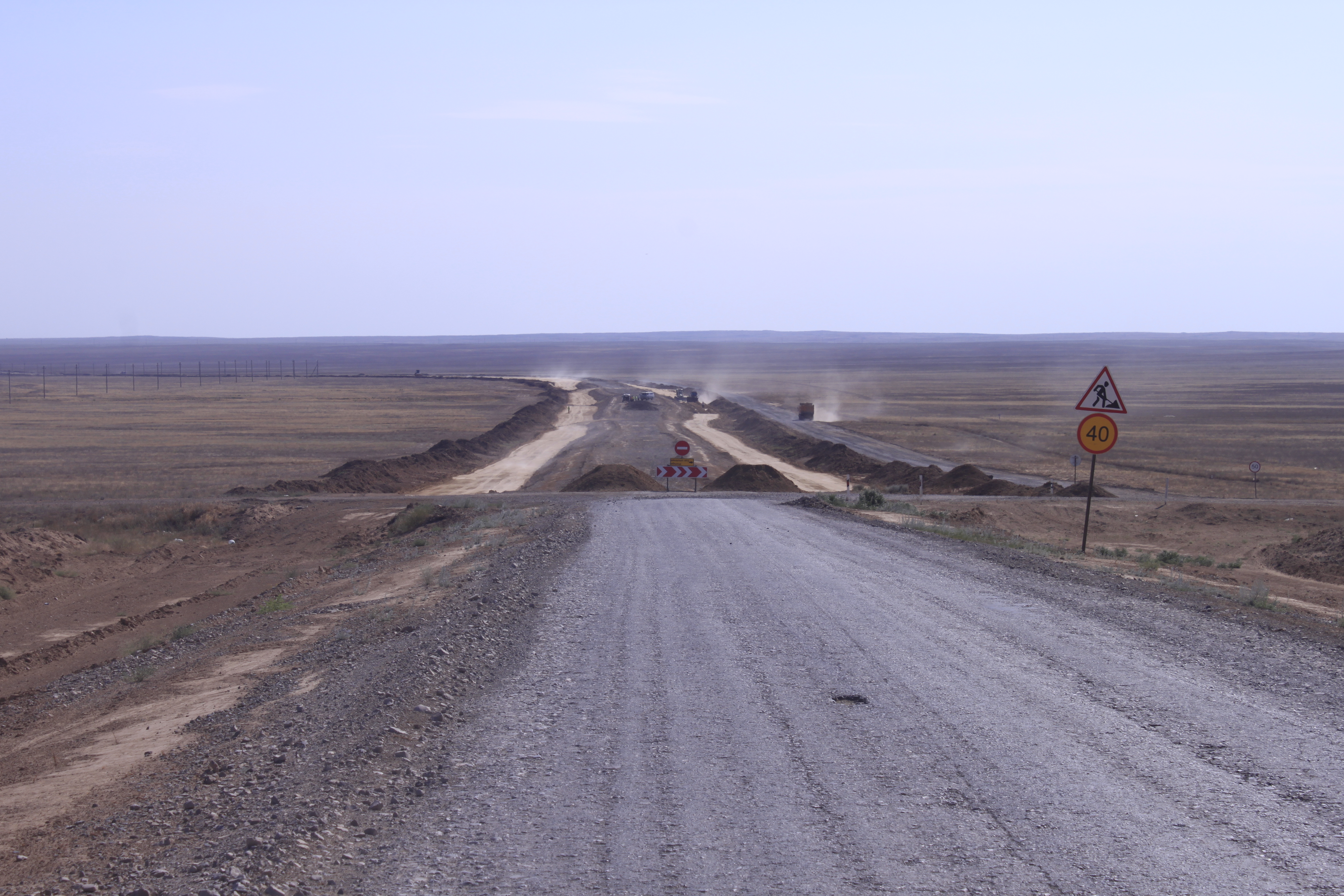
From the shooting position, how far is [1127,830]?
5.49m

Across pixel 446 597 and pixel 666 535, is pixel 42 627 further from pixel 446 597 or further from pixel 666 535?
pixel 666 535

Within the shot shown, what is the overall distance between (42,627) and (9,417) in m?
74.4

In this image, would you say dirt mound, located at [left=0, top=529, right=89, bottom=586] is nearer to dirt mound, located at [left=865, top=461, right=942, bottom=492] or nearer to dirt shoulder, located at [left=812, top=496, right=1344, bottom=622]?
dirt shoulder, located at [left=812, top=496, right=1344, bottom=622]

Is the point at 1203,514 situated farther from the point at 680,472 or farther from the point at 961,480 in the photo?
the point at 680,472

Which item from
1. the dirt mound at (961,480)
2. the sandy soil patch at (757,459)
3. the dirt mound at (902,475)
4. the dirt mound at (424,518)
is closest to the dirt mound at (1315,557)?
the dirt mound at (961,480)

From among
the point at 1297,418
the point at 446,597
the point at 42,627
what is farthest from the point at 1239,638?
the point at 1297,418

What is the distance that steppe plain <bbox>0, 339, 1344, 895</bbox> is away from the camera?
616 cm

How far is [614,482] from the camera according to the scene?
120 feet

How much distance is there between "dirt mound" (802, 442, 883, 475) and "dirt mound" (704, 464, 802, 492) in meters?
7.63

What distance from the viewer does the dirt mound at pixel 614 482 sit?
118ft

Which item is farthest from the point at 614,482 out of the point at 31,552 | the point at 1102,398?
the point at 1102,398

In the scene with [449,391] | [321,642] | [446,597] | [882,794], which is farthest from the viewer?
[449,391]

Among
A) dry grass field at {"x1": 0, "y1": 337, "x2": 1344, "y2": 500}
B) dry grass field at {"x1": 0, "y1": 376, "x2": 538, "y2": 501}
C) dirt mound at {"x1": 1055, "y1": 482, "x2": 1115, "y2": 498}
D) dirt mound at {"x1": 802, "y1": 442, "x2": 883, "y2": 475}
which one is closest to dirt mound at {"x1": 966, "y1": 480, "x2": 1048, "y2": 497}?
dirt mound at {"x1": 1055, "y1": 482, "x2": 1115, "y2": 498}

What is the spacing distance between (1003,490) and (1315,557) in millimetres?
13002
